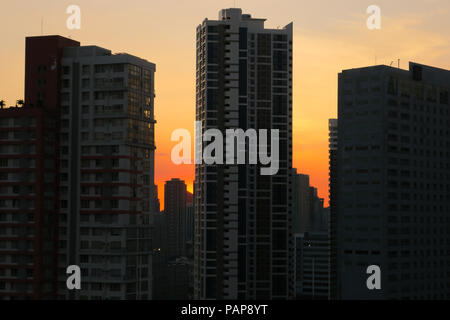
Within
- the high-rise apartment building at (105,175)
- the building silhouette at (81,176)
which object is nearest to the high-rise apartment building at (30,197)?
the building silhouette at (81,176)

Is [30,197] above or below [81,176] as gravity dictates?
below

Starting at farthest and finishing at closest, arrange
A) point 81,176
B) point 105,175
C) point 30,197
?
1. point 81,176
2. point 30,197
3. point 105,175

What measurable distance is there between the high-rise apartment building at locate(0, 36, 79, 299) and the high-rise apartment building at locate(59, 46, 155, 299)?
1.95 meters

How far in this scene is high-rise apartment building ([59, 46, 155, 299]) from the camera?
5768 inches

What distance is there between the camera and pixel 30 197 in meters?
149

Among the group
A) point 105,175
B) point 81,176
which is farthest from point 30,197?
point 105,175

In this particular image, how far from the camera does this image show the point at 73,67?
153 metres

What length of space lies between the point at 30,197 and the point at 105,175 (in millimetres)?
14784

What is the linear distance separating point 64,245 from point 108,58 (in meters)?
36.5

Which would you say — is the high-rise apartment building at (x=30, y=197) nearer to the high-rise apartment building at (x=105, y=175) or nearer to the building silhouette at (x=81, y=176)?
the building silhouette at (x=81, y=176)

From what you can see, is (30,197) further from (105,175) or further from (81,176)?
(105,175)

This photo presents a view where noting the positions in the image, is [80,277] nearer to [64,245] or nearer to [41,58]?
[64,245]
